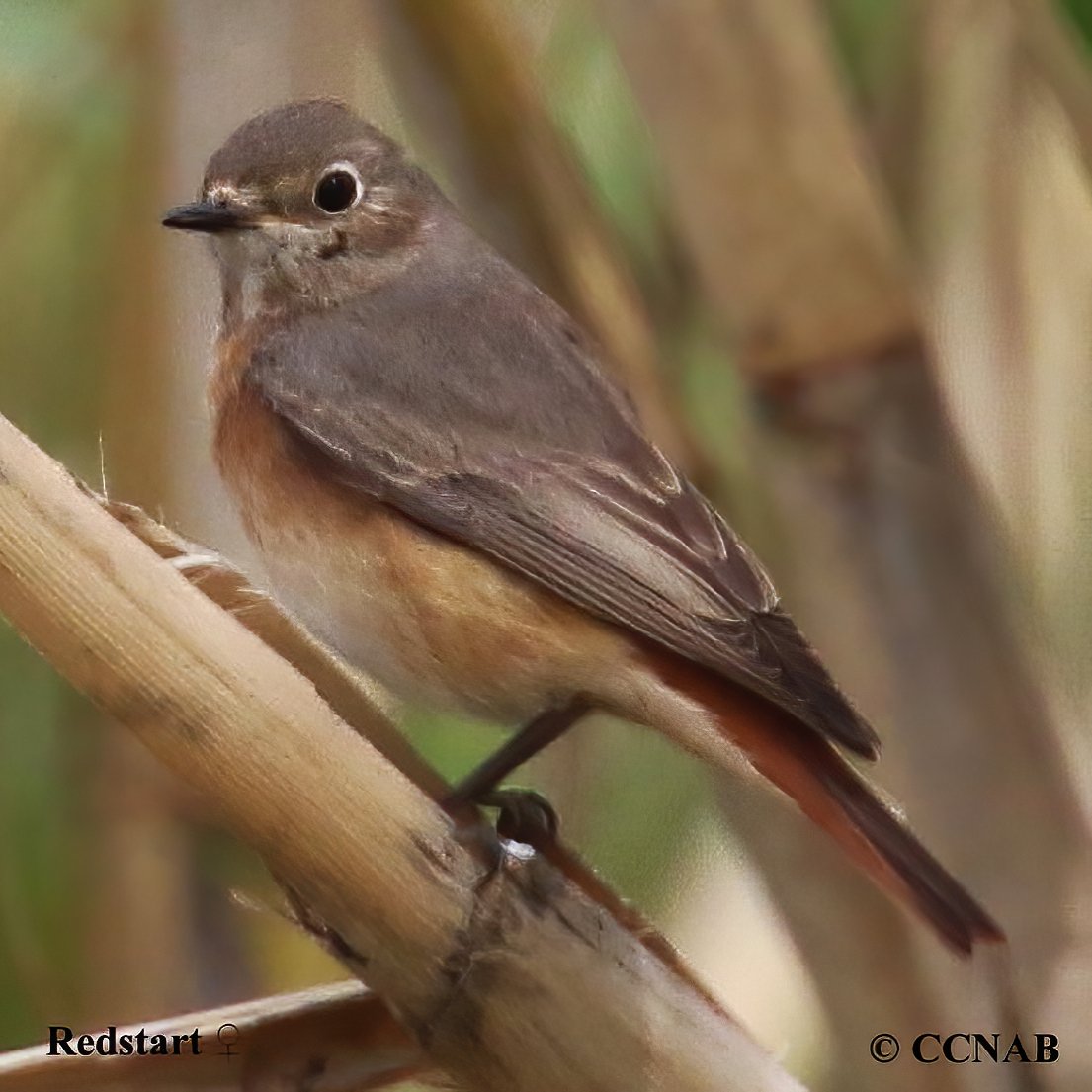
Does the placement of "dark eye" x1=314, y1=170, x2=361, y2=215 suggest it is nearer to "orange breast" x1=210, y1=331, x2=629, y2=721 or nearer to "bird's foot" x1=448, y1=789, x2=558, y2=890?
"orange breast" x1=210, y1=331, x2=629, y2=721

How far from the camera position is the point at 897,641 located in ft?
4.61

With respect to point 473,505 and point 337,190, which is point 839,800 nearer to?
point 473,505

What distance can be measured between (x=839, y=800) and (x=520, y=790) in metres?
0.28

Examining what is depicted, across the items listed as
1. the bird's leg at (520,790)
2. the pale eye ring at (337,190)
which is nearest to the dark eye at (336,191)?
the pale eye ring at (337,190)

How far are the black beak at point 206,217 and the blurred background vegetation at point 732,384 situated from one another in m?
0.04

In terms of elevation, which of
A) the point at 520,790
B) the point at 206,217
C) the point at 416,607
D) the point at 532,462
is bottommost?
the point at 520,790

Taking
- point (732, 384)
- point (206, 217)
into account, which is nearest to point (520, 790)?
point (732, 384)

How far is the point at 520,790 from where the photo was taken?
54.9 inches

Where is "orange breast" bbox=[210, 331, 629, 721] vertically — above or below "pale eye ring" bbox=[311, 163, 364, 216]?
below

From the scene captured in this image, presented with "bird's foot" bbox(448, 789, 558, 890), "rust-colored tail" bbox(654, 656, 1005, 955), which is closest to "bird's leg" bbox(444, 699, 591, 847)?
"bird's foot" bbox(448, 789, 558, 890)

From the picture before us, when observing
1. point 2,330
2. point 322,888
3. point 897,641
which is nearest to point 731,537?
point 897,641

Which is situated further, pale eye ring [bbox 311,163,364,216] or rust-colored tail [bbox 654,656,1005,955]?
pale eye ring [bbox 311,163,364,216]

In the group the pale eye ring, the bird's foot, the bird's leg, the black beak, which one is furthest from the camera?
the pale eye ring

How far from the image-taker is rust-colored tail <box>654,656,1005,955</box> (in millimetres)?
1227
